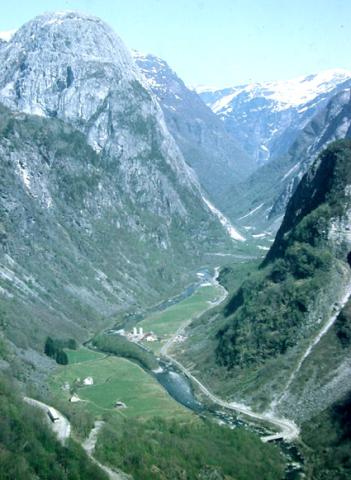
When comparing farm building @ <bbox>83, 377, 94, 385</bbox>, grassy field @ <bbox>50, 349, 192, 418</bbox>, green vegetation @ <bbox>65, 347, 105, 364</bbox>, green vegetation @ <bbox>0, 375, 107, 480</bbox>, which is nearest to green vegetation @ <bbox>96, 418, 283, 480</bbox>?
green vegetation @ <bbox>0, 375, 107, 480</bbox>

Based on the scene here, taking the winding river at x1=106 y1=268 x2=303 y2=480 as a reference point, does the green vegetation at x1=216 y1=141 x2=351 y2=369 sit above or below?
above

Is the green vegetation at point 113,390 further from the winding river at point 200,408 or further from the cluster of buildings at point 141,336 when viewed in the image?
the cluster of buildings at point 141,336

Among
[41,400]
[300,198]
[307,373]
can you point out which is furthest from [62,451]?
[300,198]

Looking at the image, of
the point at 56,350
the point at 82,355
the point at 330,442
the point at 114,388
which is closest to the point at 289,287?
the point at 114,388

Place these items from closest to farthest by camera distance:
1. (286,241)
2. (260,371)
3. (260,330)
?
(260,371), (260,330), (286,241)

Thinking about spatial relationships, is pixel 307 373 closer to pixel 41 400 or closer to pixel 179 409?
pixel 179 409

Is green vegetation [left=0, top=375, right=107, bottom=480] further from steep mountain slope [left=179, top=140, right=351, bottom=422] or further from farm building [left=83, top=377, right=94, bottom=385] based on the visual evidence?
farm building [left=83, top=377, right=94, bottom=385]

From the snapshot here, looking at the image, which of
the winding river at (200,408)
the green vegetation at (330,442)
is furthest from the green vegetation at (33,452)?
the green vegetation at (330,442)
